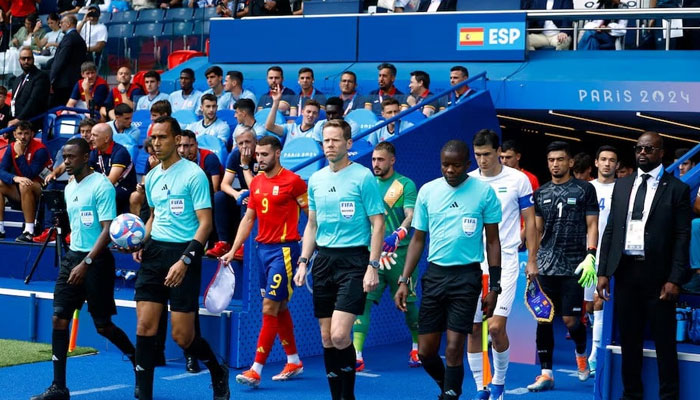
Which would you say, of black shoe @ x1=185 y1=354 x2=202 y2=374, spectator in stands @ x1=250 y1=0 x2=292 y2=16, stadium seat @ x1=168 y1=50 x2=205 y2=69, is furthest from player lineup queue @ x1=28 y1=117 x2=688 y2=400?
stadium seat @ x1=168 y1=50 x2=205 y2=69

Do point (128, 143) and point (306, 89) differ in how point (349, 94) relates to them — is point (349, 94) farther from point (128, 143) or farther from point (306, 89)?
point (128, 143)

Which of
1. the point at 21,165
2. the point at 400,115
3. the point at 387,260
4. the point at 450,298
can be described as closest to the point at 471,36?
the point at 400,115

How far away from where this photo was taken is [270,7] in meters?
16.7

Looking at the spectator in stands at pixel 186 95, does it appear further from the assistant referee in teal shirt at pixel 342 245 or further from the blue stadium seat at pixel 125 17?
the assistant referee in teal shirt at pixel 342 245

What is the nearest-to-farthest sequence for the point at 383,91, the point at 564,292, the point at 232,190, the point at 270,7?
the point at 564,292 → the point at 232,190 → the point at 383,91 → the point at 270,7

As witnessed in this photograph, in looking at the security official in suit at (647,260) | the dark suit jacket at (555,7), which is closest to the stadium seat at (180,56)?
the dark suit jacket at (555,7)

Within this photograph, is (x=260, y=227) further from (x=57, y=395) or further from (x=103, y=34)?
(x=103, y=34)

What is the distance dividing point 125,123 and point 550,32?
5.89 metres

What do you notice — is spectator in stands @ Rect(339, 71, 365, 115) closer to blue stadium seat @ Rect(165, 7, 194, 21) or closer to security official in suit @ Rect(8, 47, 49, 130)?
security official in suit @ Rect(8, 47, 49, 130)

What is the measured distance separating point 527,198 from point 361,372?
2558 mm

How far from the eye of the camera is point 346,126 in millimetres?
7617

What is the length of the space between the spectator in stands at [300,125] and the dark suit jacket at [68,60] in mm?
5390

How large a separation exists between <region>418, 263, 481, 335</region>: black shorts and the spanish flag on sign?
318 inches

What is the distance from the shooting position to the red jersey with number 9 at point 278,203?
29.5 feet
